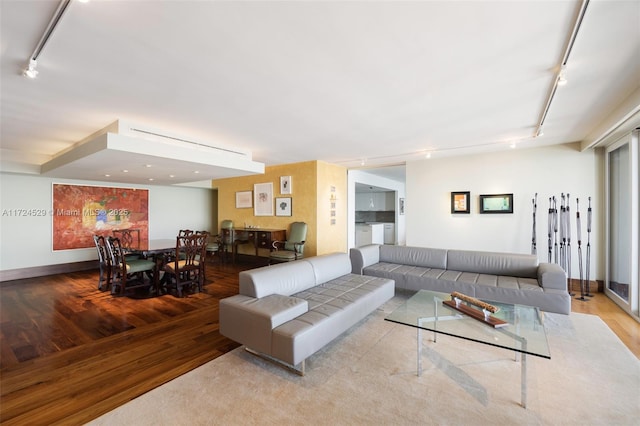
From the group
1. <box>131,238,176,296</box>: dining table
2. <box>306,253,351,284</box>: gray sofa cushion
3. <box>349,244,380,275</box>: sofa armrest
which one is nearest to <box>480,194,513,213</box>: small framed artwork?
<box>349,244,380,275</box>: sofa armrest

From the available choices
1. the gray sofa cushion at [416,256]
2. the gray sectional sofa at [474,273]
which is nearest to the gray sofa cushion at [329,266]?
the gray sectional sofa at [474,273]

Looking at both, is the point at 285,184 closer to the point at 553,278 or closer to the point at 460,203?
Result: the point at 460,203

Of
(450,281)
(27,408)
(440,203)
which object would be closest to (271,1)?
(27,408)

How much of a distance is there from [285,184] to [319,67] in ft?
16.3

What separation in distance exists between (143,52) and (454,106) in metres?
3.24

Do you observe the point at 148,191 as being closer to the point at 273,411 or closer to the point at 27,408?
the point at 27,408

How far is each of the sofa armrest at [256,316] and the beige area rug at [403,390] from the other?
24 cm

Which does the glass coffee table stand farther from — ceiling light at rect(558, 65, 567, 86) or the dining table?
the dining table

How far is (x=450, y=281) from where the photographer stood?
369cm

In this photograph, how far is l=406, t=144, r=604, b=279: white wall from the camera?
4797mm

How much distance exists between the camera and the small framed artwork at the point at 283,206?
23.6 ft

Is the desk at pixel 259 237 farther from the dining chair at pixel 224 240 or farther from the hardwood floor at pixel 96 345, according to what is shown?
the hardwood floor at pixel 96 345

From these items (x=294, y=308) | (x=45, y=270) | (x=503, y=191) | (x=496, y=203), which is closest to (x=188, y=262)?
(x=294, y=308)

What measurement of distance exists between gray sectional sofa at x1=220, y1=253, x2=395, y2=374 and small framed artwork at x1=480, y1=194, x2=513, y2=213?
3370 millimetres
